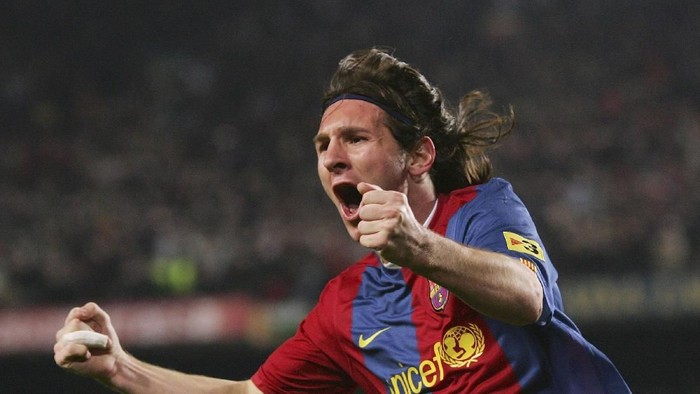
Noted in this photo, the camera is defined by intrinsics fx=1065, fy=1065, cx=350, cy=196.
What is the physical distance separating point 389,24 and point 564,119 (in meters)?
4.51

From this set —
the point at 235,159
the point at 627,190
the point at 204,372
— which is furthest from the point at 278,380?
the point at 235,159

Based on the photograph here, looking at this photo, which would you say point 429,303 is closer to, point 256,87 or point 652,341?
point 652,341

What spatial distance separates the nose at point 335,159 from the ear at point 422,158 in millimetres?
275

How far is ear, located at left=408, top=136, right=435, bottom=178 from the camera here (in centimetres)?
Answer: 356

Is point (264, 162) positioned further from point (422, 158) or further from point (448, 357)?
point (448, 357)

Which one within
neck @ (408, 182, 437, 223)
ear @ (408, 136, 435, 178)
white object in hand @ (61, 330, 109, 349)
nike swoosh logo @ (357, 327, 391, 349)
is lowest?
nike swoosh logo @ (357, 327, 391, 349)

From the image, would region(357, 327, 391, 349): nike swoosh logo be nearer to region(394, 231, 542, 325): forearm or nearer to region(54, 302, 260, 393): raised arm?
region(54, 302, 260, 393): raised arm

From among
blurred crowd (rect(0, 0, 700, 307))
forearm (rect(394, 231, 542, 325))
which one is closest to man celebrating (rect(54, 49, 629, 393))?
forearm (rect(394, 231, 542, 325))

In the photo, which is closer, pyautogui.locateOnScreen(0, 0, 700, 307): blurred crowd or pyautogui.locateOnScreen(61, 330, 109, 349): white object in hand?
pyautogui.locateOnScreen(61, 330, 109, 349): white object in hand

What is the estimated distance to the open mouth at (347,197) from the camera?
3.39 meters

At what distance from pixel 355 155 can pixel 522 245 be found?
0.67 meters

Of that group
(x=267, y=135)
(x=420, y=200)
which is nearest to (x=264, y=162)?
(x=267, y=135)

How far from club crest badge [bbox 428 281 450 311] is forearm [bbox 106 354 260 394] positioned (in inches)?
38.2

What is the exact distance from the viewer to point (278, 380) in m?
3.97
